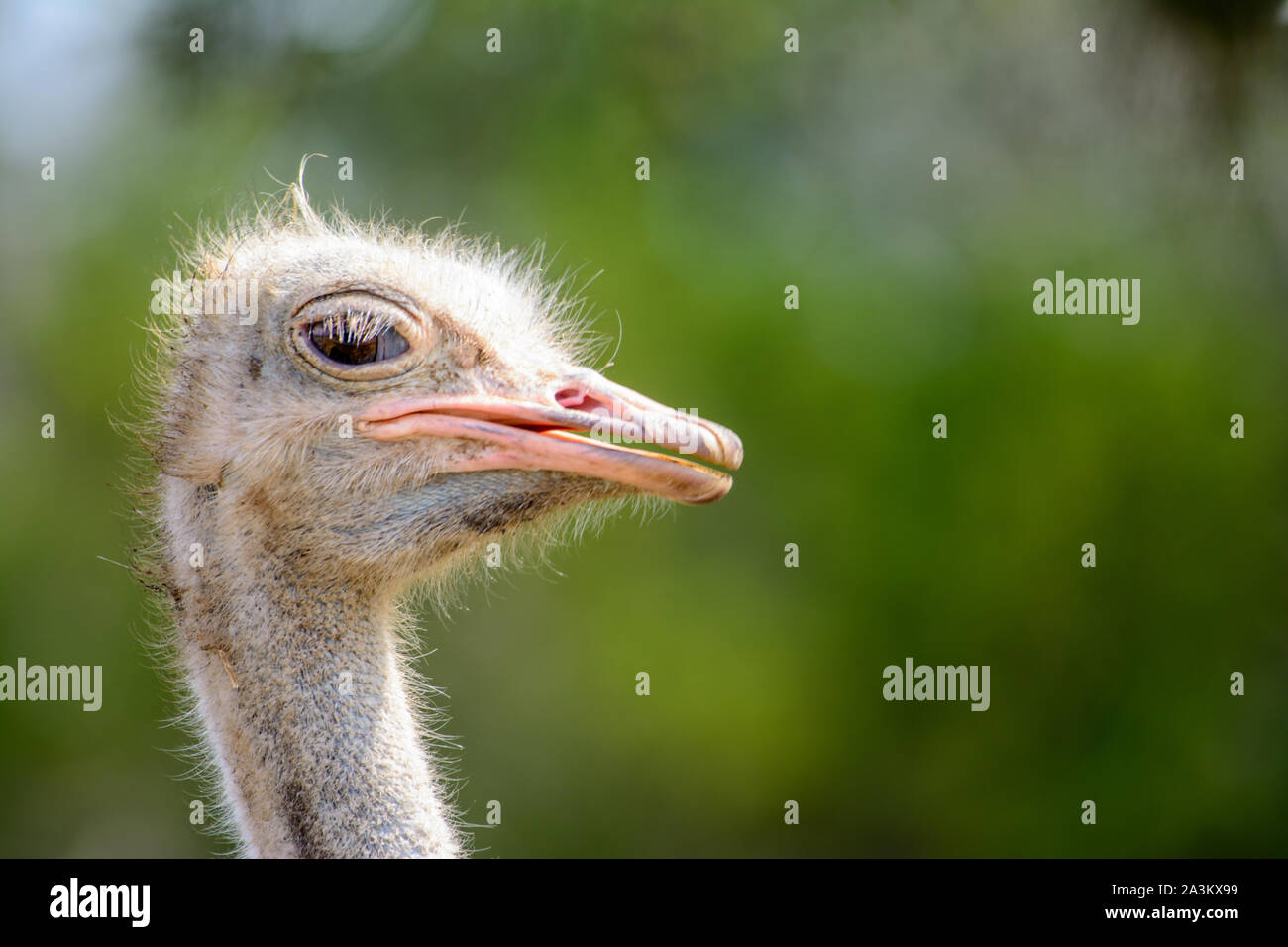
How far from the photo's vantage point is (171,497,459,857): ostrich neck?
2.38 metres

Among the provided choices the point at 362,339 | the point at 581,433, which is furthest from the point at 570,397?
A: the point at 362,339

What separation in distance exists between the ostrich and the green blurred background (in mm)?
4362

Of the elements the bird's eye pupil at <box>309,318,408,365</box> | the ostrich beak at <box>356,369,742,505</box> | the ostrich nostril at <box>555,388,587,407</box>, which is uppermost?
the bird's eye pupil at <box>309,318,408,365</box>

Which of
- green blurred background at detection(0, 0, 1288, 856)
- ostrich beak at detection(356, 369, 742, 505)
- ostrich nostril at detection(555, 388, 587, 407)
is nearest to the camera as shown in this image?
ostrich beak at detection(356, 369, 742, 505)

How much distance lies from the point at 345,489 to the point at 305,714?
41 centimetres

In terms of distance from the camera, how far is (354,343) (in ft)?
8.39

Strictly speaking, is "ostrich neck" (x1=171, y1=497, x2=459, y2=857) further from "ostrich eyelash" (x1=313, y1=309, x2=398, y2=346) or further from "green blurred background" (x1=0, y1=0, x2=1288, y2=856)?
"green blurred background" (x1=0, y1=0, x2=1288, y2=856)

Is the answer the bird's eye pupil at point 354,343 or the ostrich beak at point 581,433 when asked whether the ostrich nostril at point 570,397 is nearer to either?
the ostrich beak at point 581,433

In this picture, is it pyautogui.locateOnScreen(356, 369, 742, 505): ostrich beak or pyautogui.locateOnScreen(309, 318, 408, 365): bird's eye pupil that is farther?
pyautogui.locateOnScreen(309, 318, 408, 365): bird's eye pupil

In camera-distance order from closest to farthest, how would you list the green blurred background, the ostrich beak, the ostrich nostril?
the ostrich beak → the ostrich nostril → the green blurred background

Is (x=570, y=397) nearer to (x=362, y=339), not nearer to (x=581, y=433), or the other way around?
(x=581, y=433)

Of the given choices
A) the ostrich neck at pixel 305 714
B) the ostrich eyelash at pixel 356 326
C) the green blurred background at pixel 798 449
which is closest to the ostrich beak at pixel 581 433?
the ostrich eyelash at pixel 356 326

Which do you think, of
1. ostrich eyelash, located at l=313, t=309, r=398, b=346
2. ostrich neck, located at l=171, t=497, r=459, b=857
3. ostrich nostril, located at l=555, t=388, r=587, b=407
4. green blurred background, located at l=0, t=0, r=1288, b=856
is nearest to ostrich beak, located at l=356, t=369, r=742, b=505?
ostrich nostril, located at l=555, t=388, r=587, b=407

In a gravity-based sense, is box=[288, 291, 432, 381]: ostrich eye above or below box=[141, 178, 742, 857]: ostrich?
above
